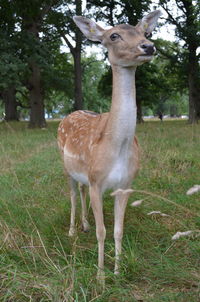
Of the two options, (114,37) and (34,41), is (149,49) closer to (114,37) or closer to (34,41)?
(114,37)

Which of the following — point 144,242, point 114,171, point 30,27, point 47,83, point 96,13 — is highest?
point 96,13

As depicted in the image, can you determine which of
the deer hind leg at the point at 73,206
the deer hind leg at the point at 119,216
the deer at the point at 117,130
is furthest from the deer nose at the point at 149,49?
the deer hind leg at the point at 73,206

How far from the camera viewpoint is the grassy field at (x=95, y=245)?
237 centimetres

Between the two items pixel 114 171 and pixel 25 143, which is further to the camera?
pixel 25 143

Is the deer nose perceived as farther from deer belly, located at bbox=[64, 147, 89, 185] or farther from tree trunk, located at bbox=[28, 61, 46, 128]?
tree trunk, located at bbox=[28, 61, 46, 128]

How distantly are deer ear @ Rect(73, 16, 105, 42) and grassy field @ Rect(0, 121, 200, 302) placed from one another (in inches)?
54.9

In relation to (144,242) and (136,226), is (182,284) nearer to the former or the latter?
(144,242)

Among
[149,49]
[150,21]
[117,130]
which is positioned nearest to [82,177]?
[117,130]

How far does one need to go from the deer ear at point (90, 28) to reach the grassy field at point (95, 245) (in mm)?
1394

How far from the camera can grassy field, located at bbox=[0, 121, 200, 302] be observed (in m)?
2.37

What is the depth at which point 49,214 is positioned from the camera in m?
4.04

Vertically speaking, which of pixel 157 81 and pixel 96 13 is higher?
pixel 96 13

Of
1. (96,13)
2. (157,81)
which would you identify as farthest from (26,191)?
(157,81)

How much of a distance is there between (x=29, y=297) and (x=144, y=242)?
134cm
